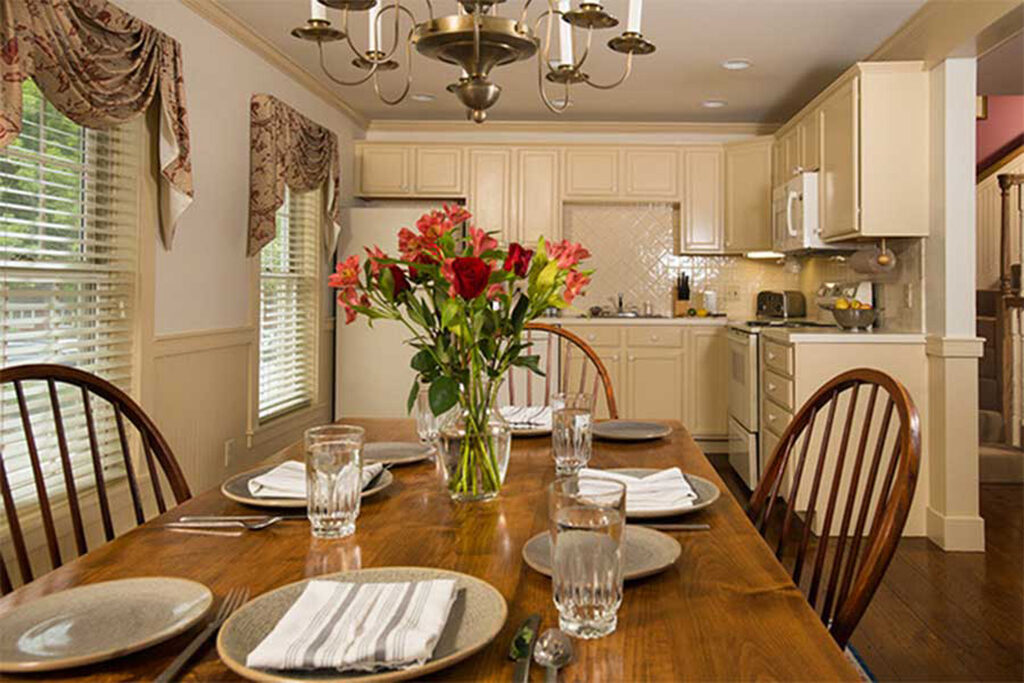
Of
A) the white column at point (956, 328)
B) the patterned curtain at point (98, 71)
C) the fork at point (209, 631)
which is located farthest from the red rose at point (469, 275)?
the white column at point (956, 328)

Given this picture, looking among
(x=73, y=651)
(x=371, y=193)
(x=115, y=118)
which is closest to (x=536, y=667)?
(x=73, y=651)

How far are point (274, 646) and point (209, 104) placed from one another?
11.0ft

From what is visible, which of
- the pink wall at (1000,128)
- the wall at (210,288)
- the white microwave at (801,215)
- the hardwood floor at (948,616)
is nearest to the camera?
the hardwood floor at (948,616)

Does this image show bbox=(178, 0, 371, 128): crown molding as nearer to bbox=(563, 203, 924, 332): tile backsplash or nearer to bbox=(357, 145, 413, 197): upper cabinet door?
bbox=(357, 145, 413, 197): upper cabinet door

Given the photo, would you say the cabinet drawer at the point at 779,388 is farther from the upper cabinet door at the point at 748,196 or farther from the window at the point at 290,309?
the window at the point at 290,309

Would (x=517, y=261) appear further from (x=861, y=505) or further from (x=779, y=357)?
(x=779, y=357)

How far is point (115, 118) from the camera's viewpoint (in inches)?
107

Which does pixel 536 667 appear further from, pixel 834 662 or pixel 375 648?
pixel 834 662

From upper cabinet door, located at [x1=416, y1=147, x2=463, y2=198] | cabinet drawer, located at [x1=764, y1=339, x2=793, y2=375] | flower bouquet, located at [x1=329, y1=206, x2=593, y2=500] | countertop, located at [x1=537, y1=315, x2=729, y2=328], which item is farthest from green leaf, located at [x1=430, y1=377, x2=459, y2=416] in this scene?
upper cabinet door, located at [x1=416, y1=147, x2=463, y2=198]

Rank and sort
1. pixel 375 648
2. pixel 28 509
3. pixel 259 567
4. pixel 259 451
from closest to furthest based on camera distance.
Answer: pixel 375 648
pixel 259 567
pixel 28 509
pixel 259 451

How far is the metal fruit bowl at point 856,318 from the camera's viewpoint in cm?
389

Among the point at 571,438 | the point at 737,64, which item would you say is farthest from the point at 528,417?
the point at 737,64

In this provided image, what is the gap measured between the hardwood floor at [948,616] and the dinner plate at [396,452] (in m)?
1.52

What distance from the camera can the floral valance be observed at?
13.1 ft
